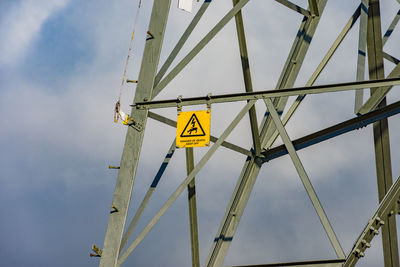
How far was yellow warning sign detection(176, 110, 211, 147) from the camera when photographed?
13.3 m

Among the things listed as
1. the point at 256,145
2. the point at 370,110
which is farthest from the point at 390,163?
the point at 256,145

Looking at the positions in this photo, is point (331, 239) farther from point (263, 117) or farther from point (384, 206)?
point (263, 117)

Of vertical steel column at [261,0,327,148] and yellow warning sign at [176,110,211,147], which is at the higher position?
vertical steel column at [261,0,327,148]

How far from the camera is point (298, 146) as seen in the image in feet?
50.9

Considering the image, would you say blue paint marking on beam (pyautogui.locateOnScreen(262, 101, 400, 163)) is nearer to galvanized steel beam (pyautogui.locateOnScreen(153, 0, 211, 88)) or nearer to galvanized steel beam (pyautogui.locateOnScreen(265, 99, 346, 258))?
galvanized steel beam (pyautogui.locateOnScreen(265, 99, 346, 258))

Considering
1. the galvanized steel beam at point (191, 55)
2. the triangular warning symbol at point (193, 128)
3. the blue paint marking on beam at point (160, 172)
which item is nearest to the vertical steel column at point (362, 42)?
the galvanized steel beam at point (191, 55)

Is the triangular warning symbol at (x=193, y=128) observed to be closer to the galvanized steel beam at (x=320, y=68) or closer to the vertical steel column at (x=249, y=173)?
the vertical steel column at (x=249, y=173)

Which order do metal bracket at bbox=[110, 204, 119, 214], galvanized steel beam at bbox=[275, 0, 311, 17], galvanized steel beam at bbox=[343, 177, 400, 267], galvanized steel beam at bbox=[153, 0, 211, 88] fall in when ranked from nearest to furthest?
galvanized steel beam at bbox=[343, 177, 400, 267] → metal bracket at bbox=[110, 204, 119, 214] → galvanized steel beam at bbox=[153, 0, 211, 88] → galvanized steel beam at bbox=[275, 0, 311, 17]

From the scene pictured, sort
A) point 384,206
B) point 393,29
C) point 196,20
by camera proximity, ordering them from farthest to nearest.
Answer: point 393,29
point 196,20
point 384,206

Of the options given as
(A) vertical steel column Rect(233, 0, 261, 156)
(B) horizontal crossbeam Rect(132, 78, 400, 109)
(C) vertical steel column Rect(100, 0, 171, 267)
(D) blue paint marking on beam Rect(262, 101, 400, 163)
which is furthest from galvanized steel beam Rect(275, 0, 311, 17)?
(B) horizontal crossbeam Rect(132, 78, 400, 109)

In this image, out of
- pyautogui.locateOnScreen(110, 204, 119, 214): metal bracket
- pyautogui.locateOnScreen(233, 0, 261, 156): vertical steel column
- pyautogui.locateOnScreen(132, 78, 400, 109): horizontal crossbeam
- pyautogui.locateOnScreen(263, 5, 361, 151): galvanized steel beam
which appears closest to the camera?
pyautogui.locateOnScreen(132, 78, 400, 109): horizontal crossbeam

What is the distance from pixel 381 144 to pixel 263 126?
2.97 m

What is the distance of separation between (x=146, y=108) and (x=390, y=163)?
570 centimetres

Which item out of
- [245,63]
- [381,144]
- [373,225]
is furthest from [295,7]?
[373,225]
